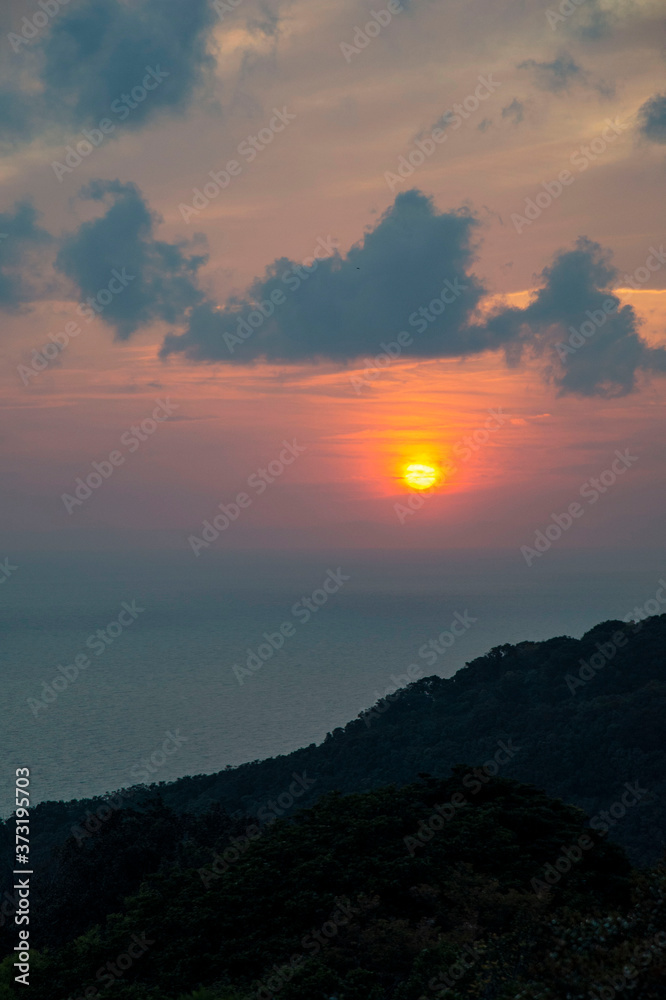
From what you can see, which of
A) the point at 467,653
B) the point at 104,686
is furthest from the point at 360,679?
the point at 104,686

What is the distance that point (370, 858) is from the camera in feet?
52.2

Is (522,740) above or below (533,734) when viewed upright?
below

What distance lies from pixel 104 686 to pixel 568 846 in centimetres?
10369

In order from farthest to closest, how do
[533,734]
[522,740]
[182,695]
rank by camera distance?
[182,695] < [533,734] < [522,740]

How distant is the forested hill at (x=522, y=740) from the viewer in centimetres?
3750

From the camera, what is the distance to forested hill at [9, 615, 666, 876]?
37.5 metres

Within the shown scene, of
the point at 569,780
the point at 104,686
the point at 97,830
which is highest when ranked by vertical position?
the point at 104,686

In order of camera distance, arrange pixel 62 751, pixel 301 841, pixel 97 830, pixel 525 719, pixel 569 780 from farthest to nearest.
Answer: pixel 62 751 < pixel 525 719 < pixel 569 780 < pixel 97 830 < pixel 301 841

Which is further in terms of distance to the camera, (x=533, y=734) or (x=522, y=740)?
(x=533, y=734)

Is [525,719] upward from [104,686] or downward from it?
downward

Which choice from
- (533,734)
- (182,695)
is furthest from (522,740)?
(182,695)

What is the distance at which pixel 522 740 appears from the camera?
43.5 meters

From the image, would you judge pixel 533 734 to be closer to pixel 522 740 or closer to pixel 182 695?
pixel 522 740

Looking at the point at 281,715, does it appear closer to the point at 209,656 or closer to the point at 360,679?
the point at 360,679
